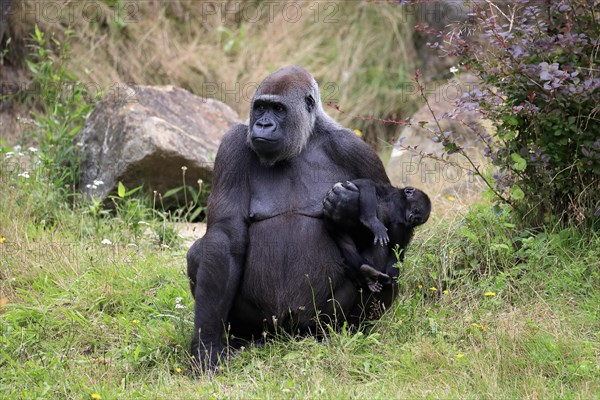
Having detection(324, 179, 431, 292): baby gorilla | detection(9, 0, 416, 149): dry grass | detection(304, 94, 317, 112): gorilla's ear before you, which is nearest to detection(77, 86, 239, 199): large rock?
detection(9, 0, 416, 149): dry grass

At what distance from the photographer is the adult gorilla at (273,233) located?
5.23m

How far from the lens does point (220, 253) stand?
5219 mm

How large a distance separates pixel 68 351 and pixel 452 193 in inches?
137

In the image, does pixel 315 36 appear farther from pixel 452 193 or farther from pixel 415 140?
pixel 452 193

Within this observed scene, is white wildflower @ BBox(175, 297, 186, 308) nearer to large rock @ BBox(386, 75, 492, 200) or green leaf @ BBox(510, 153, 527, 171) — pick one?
large rock @ BBox(386, 75, 492, 200)

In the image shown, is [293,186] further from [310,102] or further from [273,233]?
[310,102]

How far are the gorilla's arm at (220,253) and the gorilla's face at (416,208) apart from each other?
94 cm

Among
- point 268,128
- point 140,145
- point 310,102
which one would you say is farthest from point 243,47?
point 268,128

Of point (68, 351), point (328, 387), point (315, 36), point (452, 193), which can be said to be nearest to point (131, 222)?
point (68, 351)

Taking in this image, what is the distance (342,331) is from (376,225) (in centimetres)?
63

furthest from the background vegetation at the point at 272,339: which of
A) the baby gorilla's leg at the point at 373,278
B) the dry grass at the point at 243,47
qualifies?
the dry grass at the point at 243,47

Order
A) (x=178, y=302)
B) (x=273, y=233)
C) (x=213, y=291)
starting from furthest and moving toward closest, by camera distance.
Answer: (x=178, y=302) → (x=273, y=233) → (x=213, y=291)

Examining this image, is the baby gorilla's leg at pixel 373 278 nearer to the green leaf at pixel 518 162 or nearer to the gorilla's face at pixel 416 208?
the gorilla's face at pixel 416 208

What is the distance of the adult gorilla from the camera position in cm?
523
